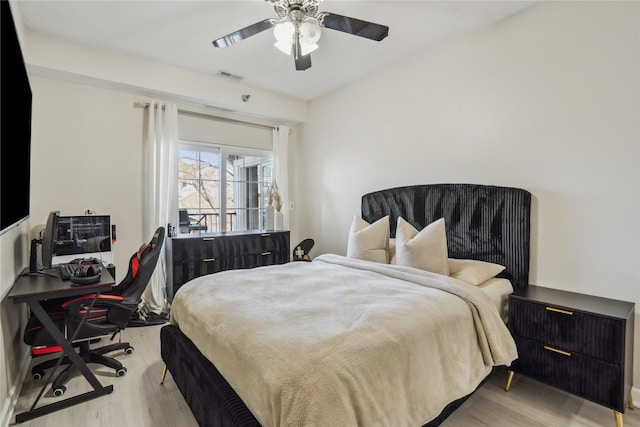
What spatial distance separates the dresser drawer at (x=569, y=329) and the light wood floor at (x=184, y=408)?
0.41m

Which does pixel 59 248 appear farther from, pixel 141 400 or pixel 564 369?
pixel 564 369

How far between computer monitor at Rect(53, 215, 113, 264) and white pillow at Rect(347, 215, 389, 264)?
8.35 ft

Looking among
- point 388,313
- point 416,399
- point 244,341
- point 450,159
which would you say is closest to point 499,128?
point 450,159

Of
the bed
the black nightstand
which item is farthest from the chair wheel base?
the black nightstand

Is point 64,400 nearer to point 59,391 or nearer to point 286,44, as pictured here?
point 59,391

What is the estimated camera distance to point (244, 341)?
144 cm

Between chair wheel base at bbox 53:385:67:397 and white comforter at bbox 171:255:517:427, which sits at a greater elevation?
white comforter at bbox 171:255:517:427

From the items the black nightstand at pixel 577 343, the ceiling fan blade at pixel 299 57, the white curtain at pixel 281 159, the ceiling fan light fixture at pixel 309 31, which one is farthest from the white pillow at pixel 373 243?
the white curtain at pixel 281 159

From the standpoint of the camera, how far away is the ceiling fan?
210 centimetres

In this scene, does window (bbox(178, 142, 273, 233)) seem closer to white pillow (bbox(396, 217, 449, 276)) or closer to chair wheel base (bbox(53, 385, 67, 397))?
chair wheel base (bbox(53, 385, 67, 397))

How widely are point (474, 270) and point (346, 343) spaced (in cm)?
153

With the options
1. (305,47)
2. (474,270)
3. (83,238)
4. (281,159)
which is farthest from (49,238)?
(474,270)

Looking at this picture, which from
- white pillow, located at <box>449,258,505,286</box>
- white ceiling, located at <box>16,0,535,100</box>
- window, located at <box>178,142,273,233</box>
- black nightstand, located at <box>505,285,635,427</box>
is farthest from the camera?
window, located at <box>178,142,273,233</box>

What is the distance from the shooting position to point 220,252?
12.4 feet
